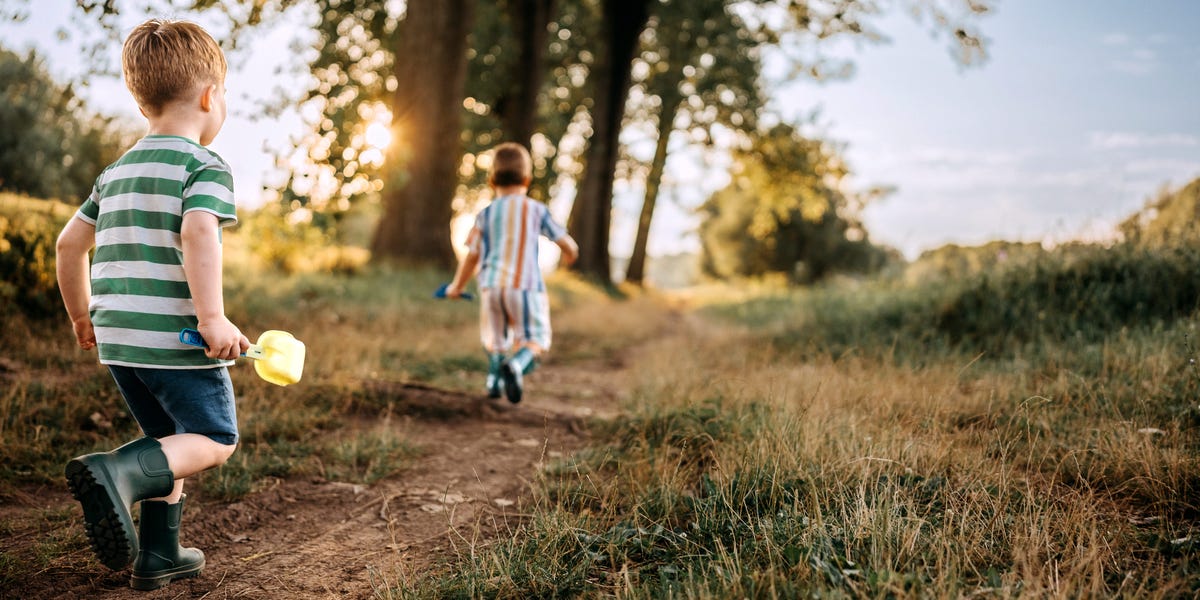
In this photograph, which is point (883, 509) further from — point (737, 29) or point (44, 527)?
point (737, 29)

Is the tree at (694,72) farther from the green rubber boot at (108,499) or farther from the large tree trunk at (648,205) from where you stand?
the green rubber boot at (108,499)

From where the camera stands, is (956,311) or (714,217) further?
(714,217)

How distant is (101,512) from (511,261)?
3.23 m

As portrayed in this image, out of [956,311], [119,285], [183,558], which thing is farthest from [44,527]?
[956,311]

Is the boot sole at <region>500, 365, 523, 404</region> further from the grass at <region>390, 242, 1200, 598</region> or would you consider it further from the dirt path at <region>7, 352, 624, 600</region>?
the grass at <region>390, 242, 1200, 598</region>

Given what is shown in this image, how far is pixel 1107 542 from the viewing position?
7.07 feet

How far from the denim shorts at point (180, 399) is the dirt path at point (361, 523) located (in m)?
0.52

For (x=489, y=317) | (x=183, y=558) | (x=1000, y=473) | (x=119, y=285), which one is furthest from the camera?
(x=489, y=317)

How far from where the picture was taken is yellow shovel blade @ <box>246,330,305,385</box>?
2244mm

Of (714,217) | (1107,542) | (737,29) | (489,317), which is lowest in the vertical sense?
(1107,542)

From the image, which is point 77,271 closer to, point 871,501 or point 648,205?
point 871,501

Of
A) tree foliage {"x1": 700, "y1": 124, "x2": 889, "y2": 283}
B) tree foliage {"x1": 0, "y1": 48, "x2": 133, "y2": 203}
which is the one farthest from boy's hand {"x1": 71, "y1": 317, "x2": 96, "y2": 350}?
tree foliage {"x1": 700, "y1": 124, "x2": 889, "y2": 283}

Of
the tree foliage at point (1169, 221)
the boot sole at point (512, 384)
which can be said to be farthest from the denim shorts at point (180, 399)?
the tree foliage at point (1169, 221)

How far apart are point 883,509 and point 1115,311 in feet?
15.3
